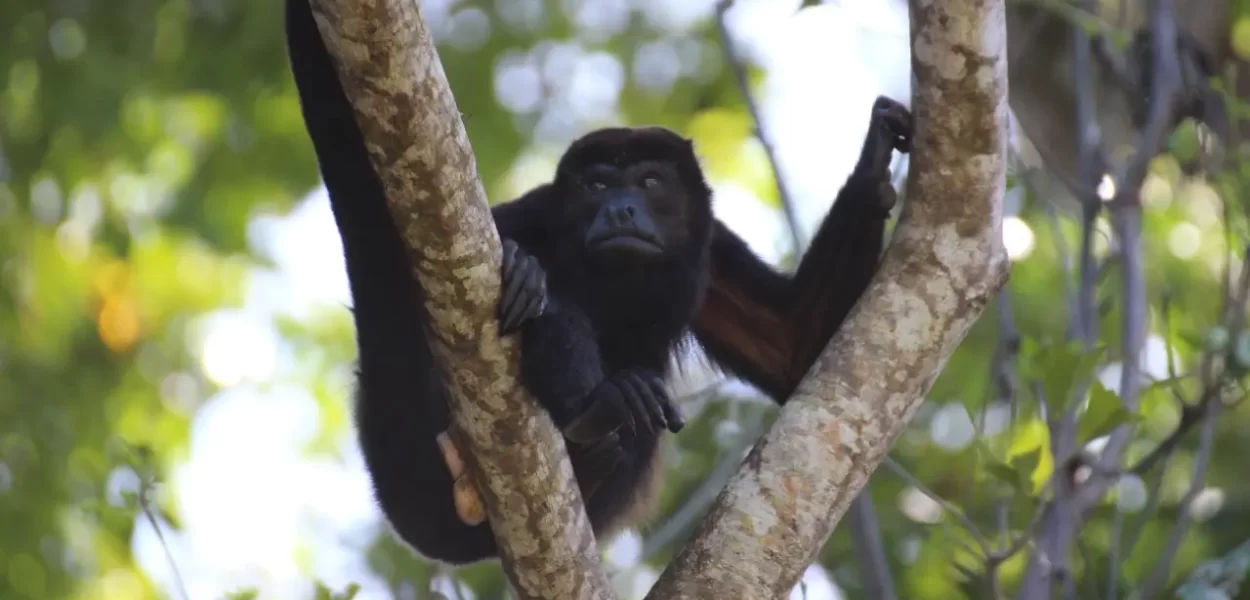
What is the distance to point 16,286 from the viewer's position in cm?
497

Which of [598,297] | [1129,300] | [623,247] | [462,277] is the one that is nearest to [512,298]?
[462,277]

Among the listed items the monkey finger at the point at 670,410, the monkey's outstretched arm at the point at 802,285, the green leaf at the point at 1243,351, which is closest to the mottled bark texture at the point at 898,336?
the monkey finger at the point at 670,410

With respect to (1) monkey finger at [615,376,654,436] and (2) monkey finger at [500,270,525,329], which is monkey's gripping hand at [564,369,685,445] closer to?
(1) monkey finger at [615,376,654,436]

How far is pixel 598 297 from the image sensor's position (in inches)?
121

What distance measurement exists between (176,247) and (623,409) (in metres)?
3.92

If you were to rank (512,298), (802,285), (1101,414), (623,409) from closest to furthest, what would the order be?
(512,298) → (623,409) → (1101,414) → (802,285)

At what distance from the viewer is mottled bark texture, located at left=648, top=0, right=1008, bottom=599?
2.26m

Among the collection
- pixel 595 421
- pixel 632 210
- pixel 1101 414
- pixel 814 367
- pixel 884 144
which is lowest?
pixel 595 421

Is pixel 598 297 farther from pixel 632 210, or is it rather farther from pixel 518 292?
pixel 518 292

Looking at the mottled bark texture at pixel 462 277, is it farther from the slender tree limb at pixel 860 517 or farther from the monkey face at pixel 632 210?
the slender tree limb at pixel 860 517

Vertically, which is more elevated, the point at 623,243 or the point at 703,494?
the point at 623,243

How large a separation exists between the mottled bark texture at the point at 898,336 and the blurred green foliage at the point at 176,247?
1476 millimetres

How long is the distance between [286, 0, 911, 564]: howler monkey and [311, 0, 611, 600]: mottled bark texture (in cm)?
7

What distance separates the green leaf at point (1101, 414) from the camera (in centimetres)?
259
